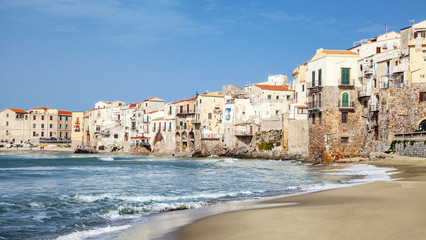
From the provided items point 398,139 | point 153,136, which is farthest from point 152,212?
point 153,136

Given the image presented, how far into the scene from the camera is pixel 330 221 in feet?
33.3

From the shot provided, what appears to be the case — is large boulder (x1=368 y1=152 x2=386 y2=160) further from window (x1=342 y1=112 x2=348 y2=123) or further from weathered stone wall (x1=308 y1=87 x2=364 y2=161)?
window (x1=342 y1=112 x2=348 y2=123)

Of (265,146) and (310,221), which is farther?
(265,146)

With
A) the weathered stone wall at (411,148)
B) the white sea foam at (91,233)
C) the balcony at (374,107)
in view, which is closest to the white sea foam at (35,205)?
the white sea foam at (91,233)

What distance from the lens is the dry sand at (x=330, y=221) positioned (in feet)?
28.5

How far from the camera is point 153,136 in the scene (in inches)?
3565

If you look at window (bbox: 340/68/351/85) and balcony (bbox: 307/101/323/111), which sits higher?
window (bbox: 340/68/351/85)

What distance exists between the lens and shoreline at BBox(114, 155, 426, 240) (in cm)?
887

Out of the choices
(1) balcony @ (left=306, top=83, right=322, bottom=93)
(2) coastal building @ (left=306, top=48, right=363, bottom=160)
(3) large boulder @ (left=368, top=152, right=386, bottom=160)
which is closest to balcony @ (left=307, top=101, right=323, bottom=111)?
(2) coastal building @ (left=306, top=48, right=363, bottom=160)

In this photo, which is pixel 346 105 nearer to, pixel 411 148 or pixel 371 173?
pixel 411 148

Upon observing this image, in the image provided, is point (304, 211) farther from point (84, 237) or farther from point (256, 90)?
point (256, 90)

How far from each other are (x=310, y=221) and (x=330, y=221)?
0.47 m

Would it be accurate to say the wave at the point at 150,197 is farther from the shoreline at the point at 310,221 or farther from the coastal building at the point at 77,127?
the coastal building at the point at 77,127

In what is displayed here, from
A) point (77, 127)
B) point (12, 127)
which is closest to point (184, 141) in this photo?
point (77, 127)
